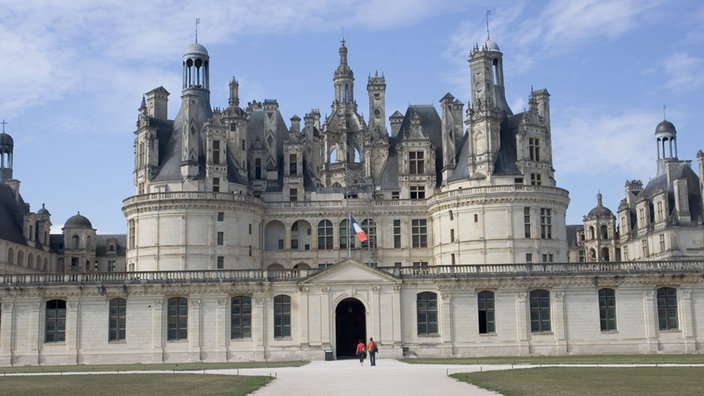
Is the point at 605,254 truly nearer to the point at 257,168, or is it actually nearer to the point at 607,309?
the point at 257,168

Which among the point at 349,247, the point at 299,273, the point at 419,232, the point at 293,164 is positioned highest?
the point at 293,164

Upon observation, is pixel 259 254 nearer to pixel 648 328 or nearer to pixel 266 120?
pixel 266 120

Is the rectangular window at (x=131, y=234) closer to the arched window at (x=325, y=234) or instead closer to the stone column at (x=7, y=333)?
the arched window at (x=325, y=234)

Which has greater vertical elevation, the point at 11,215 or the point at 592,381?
the point at 11,215

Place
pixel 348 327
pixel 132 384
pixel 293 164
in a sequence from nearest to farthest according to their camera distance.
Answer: pixel 132 384, pixel 348 327, pixel 293 164

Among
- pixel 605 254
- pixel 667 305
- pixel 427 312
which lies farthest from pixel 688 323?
pixel 605 254

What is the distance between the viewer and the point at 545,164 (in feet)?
243

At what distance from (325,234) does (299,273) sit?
17.8 meters

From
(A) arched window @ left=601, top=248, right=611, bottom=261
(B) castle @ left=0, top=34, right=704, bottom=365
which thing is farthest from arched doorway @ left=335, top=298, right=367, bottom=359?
(A) arched window @ left=601, top=248, right=611, bottom=261

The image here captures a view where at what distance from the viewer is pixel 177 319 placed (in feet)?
195

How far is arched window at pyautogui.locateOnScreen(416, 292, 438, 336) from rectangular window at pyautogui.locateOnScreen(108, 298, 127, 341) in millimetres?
18817

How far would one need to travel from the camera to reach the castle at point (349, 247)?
59.2 meters

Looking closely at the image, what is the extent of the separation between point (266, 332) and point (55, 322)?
1355cm

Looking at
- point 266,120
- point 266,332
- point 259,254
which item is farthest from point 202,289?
point 266,120
